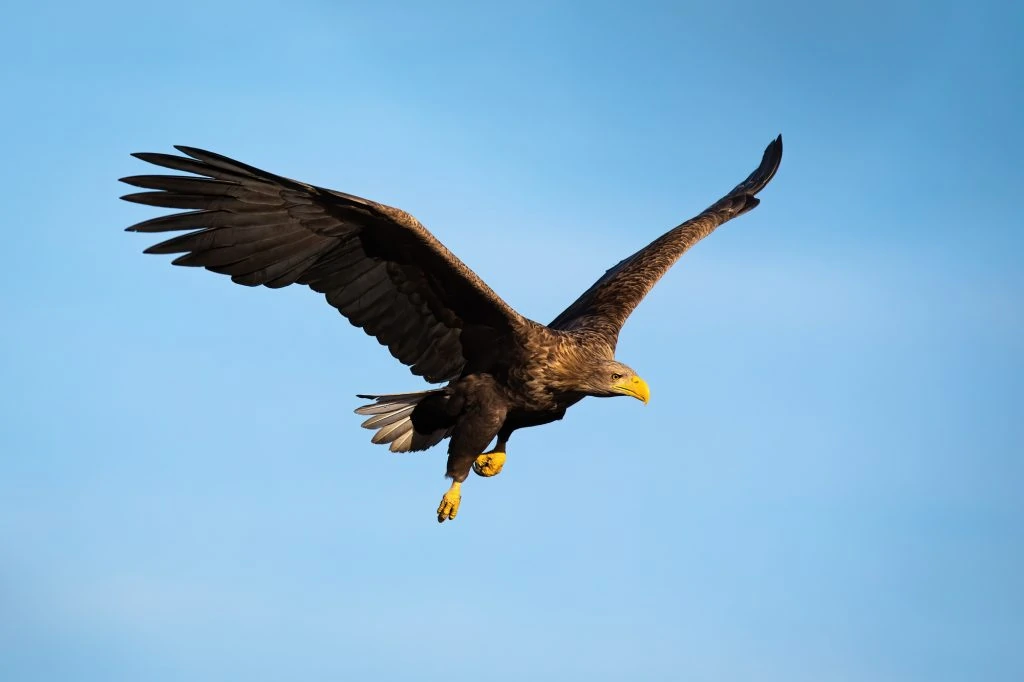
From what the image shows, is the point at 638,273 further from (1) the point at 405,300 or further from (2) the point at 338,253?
(2) the point at 338,253

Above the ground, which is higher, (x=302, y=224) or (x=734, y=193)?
(x=734, y=193)

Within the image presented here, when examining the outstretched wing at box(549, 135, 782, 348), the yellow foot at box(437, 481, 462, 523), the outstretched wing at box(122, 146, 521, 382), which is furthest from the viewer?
the outstretched wing at box(549, 135, 782, 348)

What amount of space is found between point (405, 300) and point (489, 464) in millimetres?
1474

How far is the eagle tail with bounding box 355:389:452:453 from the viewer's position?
36.4 ft

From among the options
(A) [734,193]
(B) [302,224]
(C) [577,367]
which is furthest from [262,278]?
(A) [734,193]

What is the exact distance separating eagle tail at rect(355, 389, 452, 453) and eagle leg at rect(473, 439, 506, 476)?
36 cm

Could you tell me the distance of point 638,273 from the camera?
43.2ft

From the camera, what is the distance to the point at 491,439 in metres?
10.4

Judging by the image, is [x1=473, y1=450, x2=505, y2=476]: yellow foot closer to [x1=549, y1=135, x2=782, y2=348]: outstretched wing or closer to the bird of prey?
the bird of prey

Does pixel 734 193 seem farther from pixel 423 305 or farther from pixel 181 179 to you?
pixel 181 179

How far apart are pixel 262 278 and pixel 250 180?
0.78m

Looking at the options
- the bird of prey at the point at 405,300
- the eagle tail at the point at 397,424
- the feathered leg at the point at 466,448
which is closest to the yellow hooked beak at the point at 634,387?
the bird of prey at the point at 405,300

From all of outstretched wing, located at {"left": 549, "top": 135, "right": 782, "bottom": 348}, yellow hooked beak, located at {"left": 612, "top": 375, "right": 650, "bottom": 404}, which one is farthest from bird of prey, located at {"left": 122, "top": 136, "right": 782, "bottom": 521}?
outstretched wing, located at {"left": 549, "top": 135, "right": 782, "bottom": 348}

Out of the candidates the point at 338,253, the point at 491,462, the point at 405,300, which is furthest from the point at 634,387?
the point at 338,253
